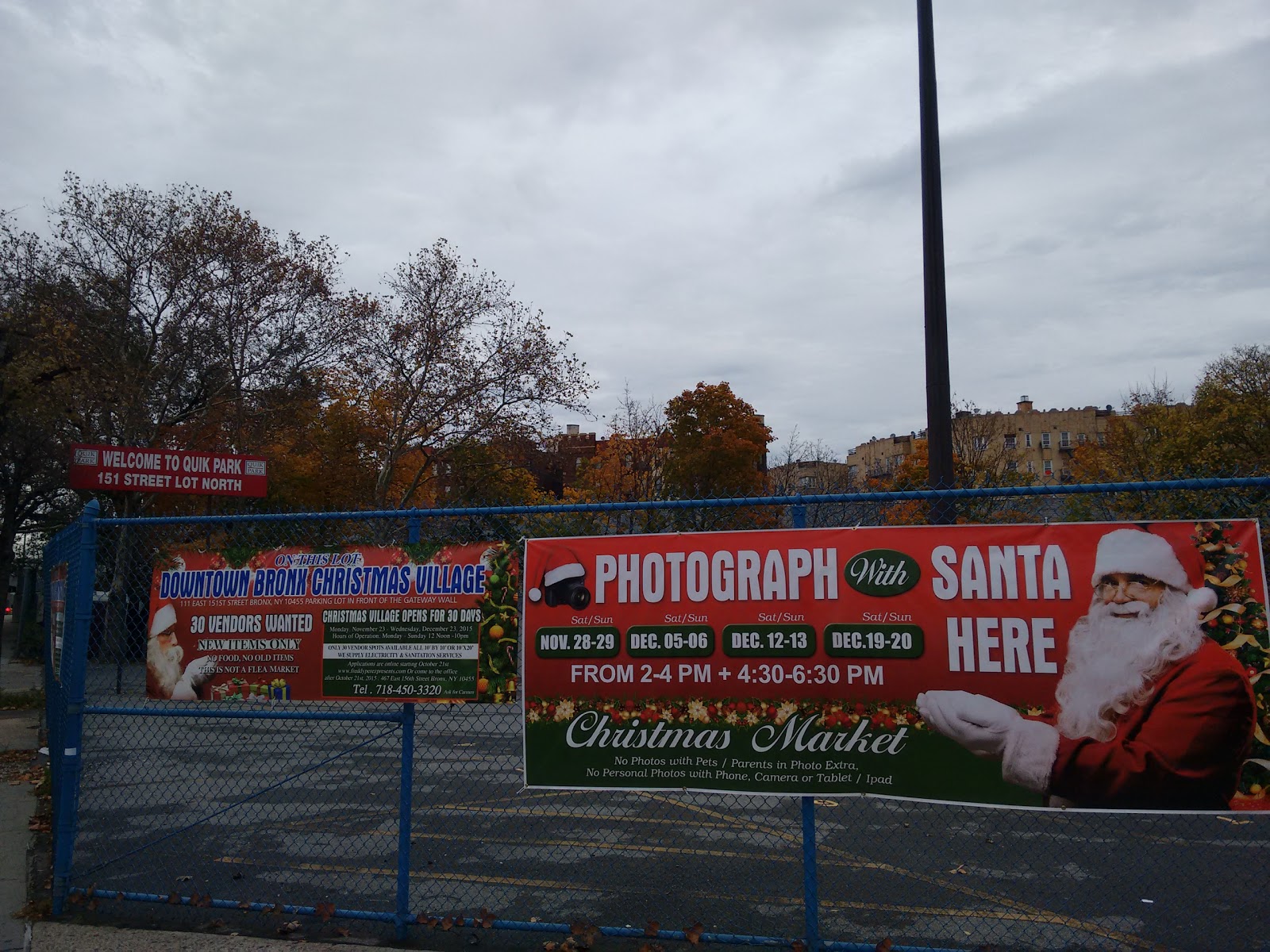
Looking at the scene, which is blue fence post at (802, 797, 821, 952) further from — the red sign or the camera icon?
the red sign

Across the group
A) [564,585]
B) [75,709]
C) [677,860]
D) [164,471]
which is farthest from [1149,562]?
[164,471]

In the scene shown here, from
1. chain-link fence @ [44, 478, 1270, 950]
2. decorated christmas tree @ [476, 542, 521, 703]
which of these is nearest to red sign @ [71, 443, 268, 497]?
chain-link fence @ [44, 478, 1270, 950]

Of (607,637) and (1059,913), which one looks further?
(1059,913)

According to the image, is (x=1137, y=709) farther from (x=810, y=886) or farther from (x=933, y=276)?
(x=933, y=276)

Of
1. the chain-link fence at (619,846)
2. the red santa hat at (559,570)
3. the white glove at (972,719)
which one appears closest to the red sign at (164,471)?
the chain-link fence at (619,846)

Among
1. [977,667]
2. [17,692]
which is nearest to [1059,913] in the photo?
[977,667]

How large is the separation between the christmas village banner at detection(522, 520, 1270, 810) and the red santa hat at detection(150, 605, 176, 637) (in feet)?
7.53

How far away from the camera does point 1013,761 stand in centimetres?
443

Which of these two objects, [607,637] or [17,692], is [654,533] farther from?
[17,692]

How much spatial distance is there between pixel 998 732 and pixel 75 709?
5.10 m

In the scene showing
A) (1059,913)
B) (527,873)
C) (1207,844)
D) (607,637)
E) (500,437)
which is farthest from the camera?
(500,437)

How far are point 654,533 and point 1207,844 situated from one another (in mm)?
4972

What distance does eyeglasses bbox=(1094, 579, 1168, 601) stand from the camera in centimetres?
438

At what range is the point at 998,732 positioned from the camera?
14.6 feet
